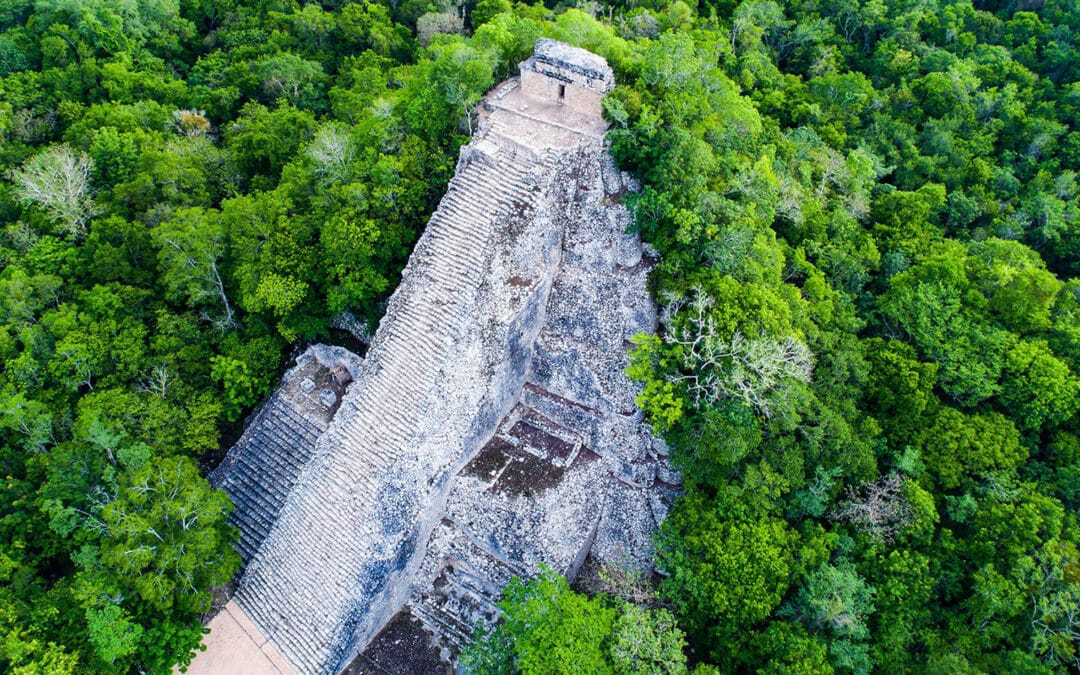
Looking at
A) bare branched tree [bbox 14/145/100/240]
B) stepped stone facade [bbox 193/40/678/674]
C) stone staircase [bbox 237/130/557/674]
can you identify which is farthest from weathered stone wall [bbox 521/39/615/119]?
bare branched tree [bbox 14/145/100/240]

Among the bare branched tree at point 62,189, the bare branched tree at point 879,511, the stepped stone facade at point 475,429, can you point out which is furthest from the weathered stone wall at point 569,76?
the bare branched tree at point 62,189

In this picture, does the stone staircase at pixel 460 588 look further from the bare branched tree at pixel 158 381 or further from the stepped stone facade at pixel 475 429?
the bare branched tree at pixel 158 381

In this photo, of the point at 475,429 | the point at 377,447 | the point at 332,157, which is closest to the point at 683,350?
the point at 475,429

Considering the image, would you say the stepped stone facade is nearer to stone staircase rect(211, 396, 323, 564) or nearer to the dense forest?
stone staircase rect(211, 396, 323, 564)

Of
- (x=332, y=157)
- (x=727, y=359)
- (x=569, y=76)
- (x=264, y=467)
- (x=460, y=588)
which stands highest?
(x=569, y=76)

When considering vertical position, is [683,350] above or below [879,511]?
above

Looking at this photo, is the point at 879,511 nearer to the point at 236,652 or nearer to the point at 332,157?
the point at 236,652
